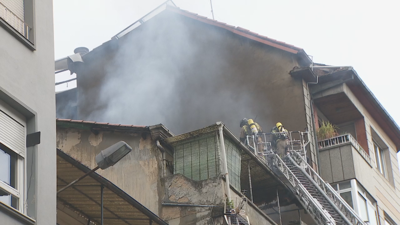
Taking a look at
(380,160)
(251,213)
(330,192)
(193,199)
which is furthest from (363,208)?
(193,199)

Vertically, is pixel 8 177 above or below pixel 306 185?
below

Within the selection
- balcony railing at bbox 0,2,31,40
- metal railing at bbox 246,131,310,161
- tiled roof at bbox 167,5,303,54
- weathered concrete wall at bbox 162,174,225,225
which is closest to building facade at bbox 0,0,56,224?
balcony railing at bbox 0,2,31,40

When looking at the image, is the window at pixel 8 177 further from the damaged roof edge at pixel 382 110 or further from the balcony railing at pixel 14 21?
the damaged roof edge at pixel 382 110

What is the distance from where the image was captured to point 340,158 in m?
23.5

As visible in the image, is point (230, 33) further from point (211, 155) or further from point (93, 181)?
point (93, 181)

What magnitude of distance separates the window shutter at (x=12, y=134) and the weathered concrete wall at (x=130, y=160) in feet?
26.2

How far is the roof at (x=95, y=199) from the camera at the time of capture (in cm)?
1219

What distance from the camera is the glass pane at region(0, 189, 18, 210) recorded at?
8898mm

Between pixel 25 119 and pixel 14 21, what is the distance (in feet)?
4.68

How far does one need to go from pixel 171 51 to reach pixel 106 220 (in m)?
14.6

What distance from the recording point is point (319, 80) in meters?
24.9

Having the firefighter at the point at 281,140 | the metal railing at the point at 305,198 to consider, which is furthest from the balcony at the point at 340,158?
the metal railing at the point at 305,198

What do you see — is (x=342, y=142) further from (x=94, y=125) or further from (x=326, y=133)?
(x=94, y=125)

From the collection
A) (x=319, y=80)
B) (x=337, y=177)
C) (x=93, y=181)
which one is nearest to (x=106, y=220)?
(x=93, y=181)
